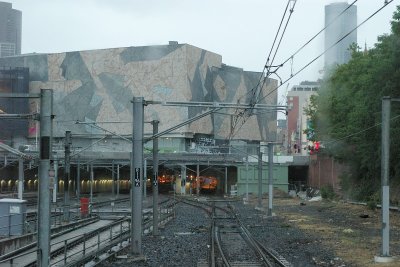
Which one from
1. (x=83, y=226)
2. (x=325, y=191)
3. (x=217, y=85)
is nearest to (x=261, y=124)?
(x=217, y=85)

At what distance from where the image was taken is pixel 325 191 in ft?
223

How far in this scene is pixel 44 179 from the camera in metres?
11.2

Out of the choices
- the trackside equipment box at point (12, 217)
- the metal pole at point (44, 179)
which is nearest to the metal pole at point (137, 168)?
the trackside equipment box at point (12, 217)

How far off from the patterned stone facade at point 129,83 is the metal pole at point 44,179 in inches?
3307

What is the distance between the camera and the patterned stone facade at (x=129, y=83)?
320 ft

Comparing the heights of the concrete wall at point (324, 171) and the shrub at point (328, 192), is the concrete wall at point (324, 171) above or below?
above

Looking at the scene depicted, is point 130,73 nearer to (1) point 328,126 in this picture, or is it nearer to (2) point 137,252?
(1) point 328,126

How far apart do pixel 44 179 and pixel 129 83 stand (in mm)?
90949

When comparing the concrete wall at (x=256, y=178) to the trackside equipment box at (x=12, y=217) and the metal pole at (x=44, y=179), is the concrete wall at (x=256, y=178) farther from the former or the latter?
the metal pole at (x=44, y=179)

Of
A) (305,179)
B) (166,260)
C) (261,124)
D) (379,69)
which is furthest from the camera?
(261,124)

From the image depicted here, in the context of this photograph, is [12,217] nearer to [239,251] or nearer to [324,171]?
[239,251]

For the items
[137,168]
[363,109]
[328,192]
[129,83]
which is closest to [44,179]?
[137,168]

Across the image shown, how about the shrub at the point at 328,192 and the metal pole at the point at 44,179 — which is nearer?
the metal pole at the point at 44,179

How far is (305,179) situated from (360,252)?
251 feet
